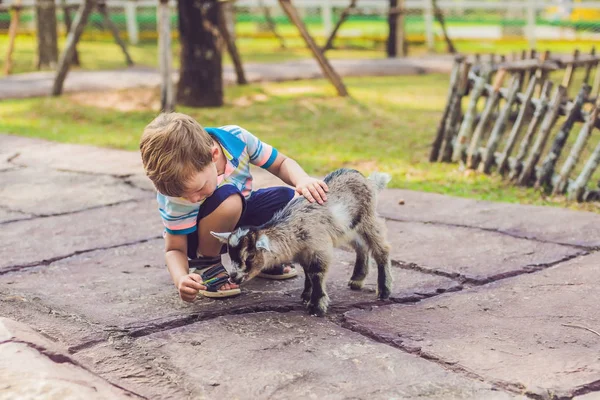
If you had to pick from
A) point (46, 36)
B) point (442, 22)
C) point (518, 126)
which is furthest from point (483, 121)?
point (442, 22)

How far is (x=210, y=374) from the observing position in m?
2.44

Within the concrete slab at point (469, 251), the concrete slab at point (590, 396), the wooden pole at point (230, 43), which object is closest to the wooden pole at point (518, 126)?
the concrete slab at point (469, 251)

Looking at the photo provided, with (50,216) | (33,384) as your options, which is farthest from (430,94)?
(33,384)

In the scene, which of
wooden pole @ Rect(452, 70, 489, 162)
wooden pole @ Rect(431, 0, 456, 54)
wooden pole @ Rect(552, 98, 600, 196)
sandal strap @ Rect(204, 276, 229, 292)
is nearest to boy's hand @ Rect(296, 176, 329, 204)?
sandal strap @ Rect(204, 276, 229, 292)

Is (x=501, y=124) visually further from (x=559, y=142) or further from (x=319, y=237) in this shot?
(x=319, y=237)

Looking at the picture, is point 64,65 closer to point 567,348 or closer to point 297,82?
point 297,82

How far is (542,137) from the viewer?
5.22 metres

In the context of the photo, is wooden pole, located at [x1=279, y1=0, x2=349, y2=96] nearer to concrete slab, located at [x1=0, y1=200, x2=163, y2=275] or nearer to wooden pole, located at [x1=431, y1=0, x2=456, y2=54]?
concrete slab, located at [x1=0, y1=200, x2=163, y2=275]

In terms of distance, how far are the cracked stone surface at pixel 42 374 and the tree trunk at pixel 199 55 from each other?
6.11 meters

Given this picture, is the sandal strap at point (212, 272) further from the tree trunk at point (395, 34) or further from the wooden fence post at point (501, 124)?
the tree trunk at point (395, 34)

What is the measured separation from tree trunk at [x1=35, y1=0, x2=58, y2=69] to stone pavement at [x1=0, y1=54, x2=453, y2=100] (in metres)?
0.82

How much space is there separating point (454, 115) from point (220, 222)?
132 inches

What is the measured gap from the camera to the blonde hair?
2834mm

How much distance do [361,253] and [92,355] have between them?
116 cm
